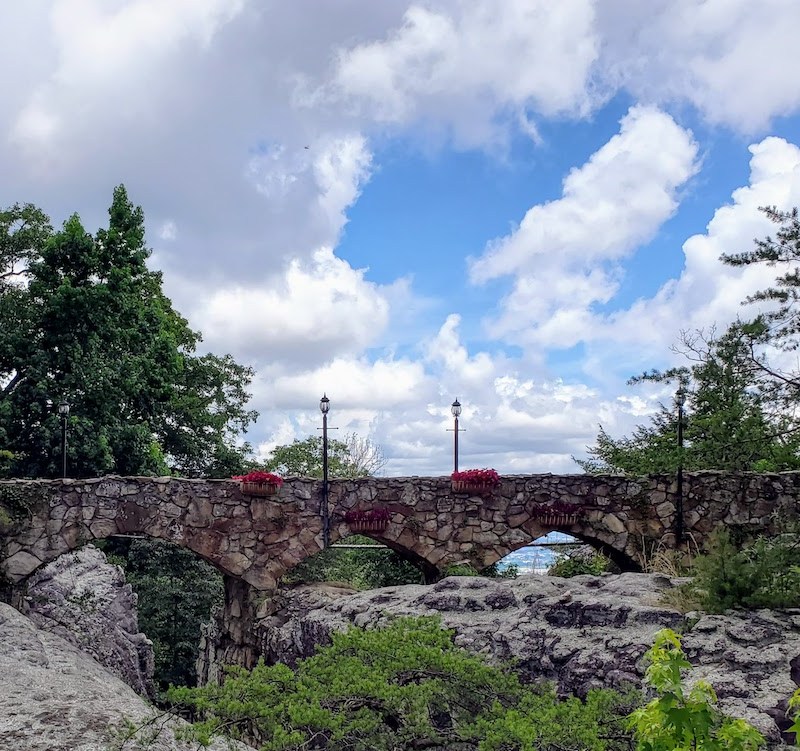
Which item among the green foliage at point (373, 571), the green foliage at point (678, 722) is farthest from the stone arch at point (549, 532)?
the green foliage at point (678, 722)

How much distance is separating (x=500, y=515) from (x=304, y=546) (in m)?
3.20

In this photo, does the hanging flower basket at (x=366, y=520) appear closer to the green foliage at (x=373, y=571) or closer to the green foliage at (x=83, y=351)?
the green foliage at (x=373, y=571)

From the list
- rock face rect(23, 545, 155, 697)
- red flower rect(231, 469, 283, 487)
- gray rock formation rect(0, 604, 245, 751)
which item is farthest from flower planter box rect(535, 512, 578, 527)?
gray rock formation rect(0, 604, 245, 751)

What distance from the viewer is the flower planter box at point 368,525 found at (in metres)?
12.5

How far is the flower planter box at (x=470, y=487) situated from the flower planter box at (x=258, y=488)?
287 cm

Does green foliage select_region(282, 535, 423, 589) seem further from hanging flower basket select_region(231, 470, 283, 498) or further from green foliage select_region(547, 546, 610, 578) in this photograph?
hanging flower basket select_region(231, 470, 283, 498)

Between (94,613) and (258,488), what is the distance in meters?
3.12

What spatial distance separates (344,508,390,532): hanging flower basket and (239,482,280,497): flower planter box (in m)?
1.24

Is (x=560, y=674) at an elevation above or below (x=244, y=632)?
above

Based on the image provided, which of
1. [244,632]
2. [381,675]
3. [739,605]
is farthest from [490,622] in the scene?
[244,632]

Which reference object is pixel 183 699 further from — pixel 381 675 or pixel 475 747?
pixel 475 747

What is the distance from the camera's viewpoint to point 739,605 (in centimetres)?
667

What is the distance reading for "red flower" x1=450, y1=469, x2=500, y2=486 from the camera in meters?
12.7

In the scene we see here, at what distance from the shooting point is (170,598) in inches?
672
